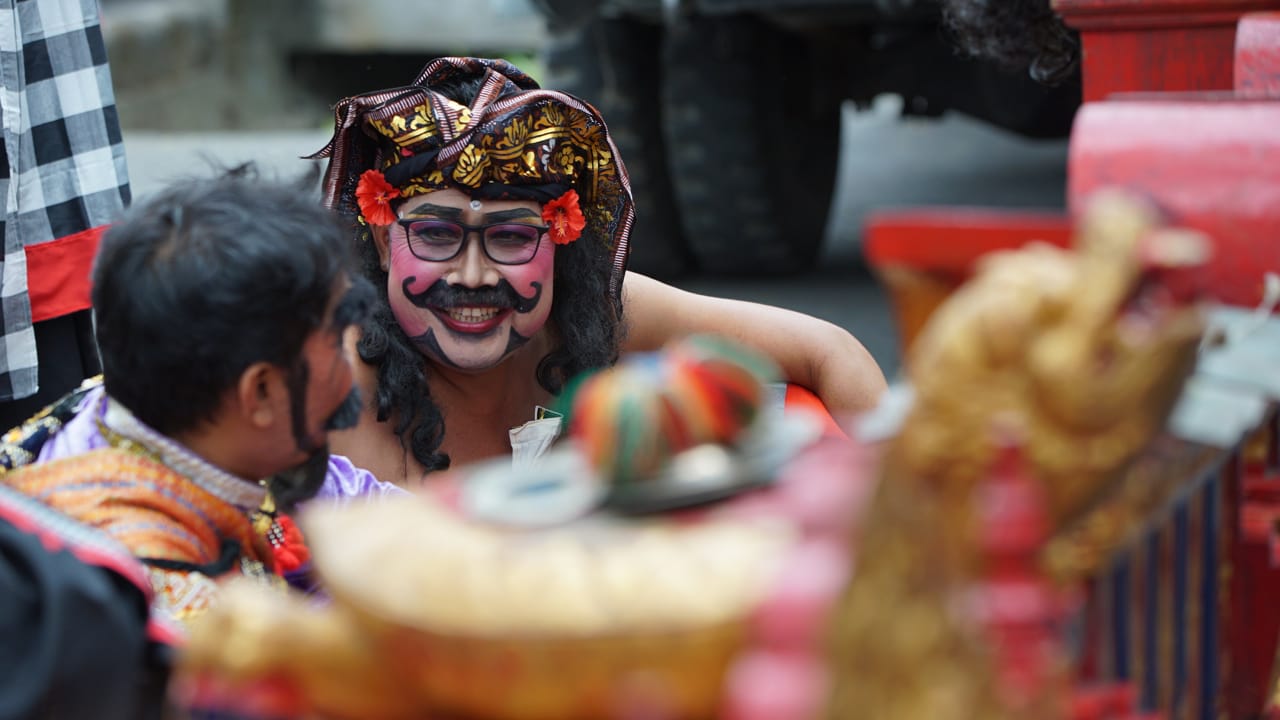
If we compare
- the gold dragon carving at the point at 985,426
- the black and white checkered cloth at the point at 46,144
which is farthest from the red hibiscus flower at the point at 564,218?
the gold dragon carving at the point at 985,426

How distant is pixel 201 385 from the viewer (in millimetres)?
1567

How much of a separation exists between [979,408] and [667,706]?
0.27 metres

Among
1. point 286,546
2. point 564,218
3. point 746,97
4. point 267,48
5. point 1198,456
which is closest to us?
point 1198,456

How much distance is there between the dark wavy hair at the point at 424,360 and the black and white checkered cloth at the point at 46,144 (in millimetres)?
451

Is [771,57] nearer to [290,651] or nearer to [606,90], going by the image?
[606,90]

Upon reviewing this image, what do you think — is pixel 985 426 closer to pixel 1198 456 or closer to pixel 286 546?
pixel 1198 456

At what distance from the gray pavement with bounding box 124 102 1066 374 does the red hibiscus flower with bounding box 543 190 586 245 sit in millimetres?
2413

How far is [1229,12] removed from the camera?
82.6 inches

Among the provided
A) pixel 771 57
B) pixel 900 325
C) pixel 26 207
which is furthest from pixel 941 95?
pixel 900 325

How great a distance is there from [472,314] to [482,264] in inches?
3.4

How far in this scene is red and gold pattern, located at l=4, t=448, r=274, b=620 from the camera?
1.47 meters

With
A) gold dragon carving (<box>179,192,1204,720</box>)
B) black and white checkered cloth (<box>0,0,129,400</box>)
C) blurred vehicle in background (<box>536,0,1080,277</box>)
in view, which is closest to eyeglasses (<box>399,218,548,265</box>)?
black and white checkered cloth (<box>0,0,129,400</box>)

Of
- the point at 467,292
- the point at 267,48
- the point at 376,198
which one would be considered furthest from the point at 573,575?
the point at 267,48

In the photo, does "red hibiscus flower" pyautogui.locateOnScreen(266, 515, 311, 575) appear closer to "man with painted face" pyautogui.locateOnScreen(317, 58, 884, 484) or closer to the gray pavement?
"man with painted face" pyautogui.locateOnScreen(317, 58, 884, 484)
